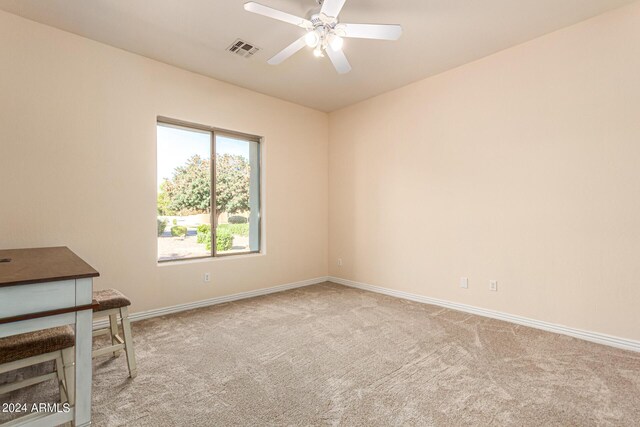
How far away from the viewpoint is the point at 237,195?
4.36 m

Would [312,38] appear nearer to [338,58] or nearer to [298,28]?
[338,58]

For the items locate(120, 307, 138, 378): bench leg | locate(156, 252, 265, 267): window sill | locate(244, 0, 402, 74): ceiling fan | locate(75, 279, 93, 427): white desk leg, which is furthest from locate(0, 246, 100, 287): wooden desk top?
locate(244, 0, 402, 74): ceiling fan

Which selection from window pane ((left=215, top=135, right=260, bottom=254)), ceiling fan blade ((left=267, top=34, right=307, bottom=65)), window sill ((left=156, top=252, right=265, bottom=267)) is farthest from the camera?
window pane ((left=215, top=135, right=260, bottom=254))

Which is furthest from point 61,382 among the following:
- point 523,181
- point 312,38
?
point 523,181

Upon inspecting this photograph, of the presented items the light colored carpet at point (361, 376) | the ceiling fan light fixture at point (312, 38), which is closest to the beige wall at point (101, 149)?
the light colored carpet at point (361, 376)

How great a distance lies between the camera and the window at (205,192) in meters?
3.72

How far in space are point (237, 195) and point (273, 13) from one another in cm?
264

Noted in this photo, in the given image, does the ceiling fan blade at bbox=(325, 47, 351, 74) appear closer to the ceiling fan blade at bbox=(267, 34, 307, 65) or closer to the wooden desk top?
the ceiling fan blade at bbox=(267, 34, 307, 65)

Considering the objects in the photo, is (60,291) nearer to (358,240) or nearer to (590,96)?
(358,240)

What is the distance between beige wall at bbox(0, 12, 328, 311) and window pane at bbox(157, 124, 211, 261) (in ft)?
0.68

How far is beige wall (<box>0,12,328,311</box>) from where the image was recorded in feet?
8.91

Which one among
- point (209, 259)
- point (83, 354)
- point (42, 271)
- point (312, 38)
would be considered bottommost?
point (83, 354)

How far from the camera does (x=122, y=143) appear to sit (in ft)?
10.7

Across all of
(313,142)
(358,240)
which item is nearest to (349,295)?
(358,240)
